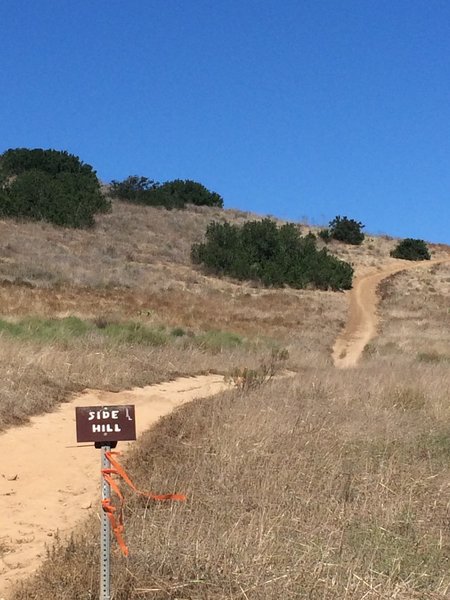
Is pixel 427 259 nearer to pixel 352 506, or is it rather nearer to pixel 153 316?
pixel 153 316

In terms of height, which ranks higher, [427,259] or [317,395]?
[427,259]

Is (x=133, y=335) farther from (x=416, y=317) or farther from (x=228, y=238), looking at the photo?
(x=228, y=238)

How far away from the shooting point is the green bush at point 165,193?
2484 inches

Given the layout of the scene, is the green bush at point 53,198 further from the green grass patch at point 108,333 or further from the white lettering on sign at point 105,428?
the white lettering on sign at point 105,428

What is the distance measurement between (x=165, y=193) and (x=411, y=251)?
22873mm

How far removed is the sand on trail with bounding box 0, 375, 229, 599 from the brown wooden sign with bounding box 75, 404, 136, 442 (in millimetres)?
1242

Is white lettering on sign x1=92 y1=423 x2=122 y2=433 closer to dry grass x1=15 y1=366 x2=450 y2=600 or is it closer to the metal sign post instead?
the metal sign post

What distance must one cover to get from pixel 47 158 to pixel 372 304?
29372 mm

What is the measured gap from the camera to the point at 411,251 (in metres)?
59.0

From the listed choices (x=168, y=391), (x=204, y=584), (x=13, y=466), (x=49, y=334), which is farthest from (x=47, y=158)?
(x=204, y=584)

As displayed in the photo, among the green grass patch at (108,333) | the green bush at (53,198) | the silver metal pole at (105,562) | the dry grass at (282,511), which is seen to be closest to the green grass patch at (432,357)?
the green grass patch at (108,333)

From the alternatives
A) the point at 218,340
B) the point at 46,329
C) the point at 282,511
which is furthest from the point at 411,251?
the point at 282,511

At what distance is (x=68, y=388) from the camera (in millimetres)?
10883

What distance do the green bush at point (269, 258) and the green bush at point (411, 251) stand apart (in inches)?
618
